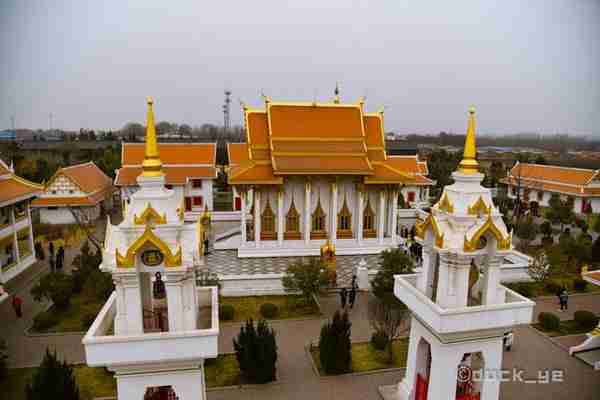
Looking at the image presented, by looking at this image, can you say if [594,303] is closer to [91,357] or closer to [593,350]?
[593,350]

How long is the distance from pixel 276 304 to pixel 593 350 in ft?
36.3

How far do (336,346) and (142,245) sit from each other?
6934 mm

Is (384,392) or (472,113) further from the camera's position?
(384,392)

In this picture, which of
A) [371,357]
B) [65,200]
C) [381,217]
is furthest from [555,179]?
[65,200]

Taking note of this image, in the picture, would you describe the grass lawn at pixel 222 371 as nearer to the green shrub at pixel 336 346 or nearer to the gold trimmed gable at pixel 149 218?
the green shrub at pixel 336 346

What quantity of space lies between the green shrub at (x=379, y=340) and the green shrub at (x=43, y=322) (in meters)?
11.5

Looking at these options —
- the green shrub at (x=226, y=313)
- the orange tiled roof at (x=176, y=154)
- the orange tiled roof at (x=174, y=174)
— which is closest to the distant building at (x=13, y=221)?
the orange tiled roof at (x=174, y=174)

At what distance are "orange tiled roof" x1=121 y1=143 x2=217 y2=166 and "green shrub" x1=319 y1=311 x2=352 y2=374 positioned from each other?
2396 centimetres

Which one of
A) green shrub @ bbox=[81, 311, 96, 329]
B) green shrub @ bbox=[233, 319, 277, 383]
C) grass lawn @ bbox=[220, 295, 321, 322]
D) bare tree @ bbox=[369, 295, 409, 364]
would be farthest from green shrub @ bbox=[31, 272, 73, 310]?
bare tree @ bbox=[369, 295, 409, 364]

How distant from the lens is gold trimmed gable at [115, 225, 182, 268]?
23.6ft

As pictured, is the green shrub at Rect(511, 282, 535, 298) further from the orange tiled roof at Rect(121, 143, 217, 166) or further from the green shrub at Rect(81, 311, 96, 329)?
the orange tiled roof at Rect(121, 143, 217, 166)

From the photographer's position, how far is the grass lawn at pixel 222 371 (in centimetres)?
1166

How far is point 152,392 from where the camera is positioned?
855 cm

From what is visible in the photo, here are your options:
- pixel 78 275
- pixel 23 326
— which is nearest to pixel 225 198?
pixel 78 275
